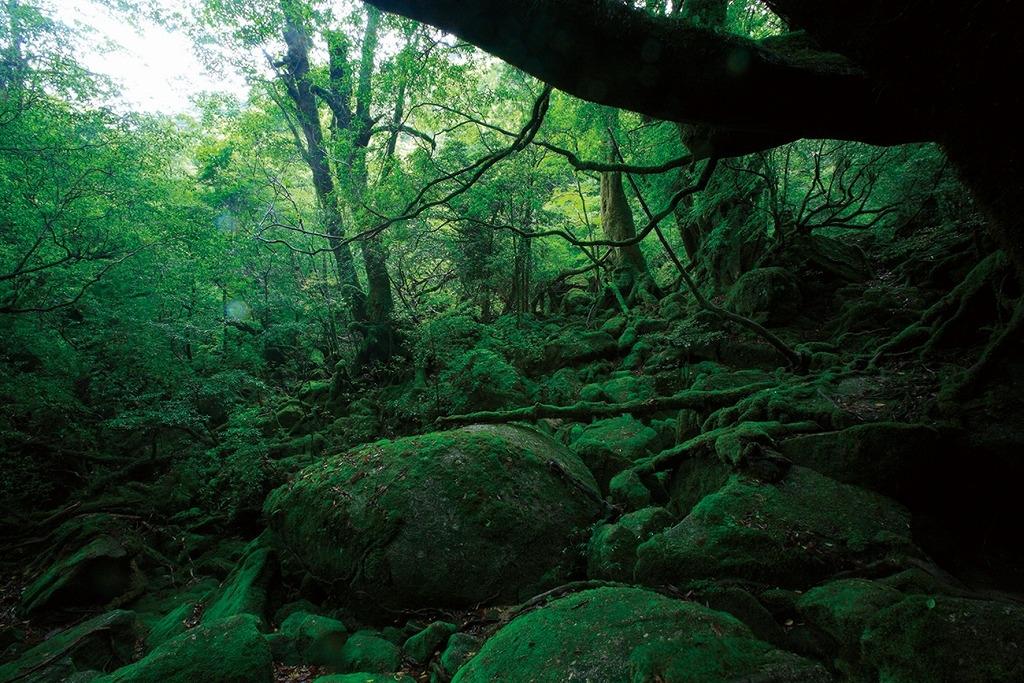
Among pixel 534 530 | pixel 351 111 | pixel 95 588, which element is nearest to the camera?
pixel 534 530

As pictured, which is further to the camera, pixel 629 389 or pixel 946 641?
pixel 629 389

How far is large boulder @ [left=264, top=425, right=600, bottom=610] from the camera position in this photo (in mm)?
4645

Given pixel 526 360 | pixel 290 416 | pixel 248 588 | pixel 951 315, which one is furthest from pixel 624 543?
pixel 290 416

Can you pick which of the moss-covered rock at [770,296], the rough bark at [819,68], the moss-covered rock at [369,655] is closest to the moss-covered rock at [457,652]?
the moss-covered rock at [369,655]

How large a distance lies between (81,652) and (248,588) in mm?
1802

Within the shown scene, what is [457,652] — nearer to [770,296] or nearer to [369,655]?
[369,655]

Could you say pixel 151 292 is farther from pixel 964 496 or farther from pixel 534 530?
pixel 964 496

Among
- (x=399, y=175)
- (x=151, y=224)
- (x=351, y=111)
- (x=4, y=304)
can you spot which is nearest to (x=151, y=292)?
(x=151, y=224)

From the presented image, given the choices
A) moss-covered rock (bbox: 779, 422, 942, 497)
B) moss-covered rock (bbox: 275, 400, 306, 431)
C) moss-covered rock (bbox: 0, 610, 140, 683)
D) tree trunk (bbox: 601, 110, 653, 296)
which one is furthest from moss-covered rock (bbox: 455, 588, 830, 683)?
tree trunk (bbox: 601, 110, 653, 296)

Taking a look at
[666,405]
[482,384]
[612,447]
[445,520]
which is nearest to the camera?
[445,520]

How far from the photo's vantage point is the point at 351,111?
1338cm

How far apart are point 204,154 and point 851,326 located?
64.1 ft

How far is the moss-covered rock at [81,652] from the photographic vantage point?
186 inches

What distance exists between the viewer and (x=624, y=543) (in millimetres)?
4039
